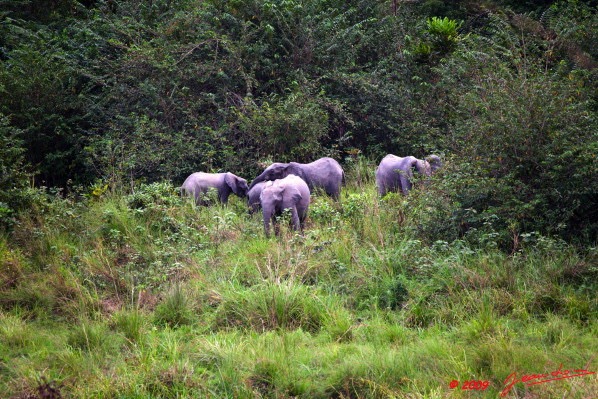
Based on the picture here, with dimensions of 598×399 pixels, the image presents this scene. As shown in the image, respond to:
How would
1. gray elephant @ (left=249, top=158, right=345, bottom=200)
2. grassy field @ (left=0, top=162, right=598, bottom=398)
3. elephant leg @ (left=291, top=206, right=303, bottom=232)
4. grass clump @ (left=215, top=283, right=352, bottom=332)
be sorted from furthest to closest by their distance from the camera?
gray elephant @ (left=249, top=158, right=345, bottom=200)
elephant leg @ (left=291, top=206, right=303, bottom=232)
grass clump @ (left=215, top=283, right=352, bottom=332)
grassy field @ (left=0, top=162, right=598, bottom=398)

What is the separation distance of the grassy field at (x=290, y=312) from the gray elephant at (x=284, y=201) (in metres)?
0.31

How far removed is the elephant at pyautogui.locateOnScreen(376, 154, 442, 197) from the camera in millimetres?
12555

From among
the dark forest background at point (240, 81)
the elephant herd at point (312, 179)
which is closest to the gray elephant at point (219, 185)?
the elephant herd at point (312, 179)

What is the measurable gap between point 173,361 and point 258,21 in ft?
41.7

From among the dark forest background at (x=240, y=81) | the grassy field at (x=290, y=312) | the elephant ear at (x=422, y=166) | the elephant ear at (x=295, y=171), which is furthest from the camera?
the dark forest background at (x=240, y=81)

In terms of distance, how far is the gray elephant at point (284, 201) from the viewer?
33.6 feet

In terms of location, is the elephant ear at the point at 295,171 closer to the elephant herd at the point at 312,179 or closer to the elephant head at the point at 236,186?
the elephant herd at the point at 312,179

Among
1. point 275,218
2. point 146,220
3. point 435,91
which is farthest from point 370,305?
point 435,91

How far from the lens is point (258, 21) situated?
17.7 meters

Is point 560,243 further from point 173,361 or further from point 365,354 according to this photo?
point 173,361

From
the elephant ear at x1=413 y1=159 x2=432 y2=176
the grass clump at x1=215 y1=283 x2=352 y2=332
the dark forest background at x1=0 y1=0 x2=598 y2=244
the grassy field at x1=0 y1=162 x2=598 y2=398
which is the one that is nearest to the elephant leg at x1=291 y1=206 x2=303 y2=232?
the grassy field at x1=0 y1=162 x2=598 y2=398

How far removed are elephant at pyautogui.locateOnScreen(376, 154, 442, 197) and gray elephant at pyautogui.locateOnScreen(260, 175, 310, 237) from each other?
2439mm

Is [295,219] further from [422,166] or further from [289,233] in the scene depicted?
[422,166]
